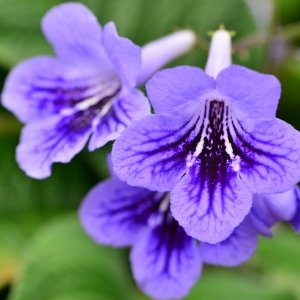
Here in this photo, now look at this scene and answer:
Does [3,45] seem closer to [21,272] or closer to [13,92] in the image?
[13,92]

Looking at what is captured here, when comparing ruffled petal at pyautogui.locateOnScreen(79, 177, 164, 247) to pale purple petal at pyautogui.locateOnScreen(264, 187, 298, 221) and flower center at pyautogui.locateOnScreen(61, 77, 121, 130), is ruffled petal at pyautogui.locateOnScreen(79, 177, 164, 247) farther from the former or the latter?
pale purple petal at pyautogui.locateOnScreen(264, 187, 298, 221)

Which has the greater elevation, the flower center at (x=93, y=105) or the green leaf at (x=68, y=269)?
the flower center at (x=93, y=105)

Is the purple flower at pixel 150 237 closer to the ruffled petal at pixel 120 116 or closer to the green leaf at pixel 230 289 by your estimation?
the ruffled petal at pixel 120 116

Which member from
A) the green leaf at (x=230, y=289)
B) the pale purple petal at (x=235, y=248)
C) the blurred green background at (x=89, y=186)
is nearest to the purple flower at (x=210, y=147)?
the pale purple petal at (x=235, y=248)

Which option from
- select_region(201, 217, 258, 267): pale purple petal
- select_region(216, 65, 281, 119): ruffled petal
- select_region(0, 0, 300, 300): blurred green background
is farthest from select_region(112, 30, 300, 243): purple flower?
select_region(0, 0, 300, 300): blurred green background

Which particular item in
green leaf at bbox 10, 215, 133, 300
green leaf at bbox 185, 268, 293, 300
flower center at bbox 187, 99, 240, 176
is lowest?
green leaf at bbox 185, 268, 293, 300

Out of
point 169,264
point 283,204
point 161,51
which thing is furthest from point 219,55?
point 169,264
